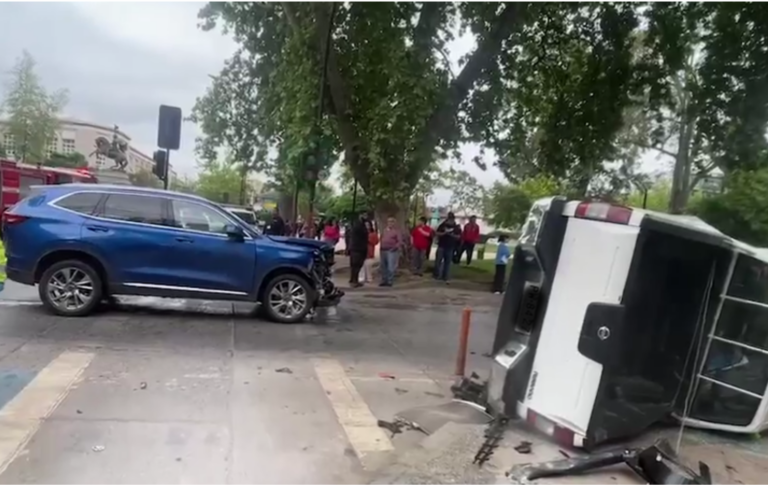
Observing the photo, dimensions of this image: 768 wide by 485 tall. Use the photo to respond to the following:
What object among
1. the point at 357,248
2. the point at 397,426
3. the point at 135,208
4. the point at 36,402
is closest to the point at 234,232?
the point at 135,208

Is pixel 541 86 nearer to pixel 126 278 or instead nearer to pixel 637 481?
pixel 126 278

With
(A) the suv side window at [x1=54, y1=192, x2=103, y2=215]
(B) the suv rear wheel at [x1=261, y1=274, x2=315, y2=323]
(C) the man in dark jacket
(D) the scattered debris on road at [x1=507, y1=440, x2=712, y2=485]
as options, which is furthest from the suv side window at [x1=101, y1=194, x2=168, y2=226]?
(D) the scattered debris on road at [x1=507, y1=440, x2=712, y2=485]

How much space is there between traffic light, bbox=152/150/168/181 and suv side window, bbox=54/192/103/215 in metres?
3.99

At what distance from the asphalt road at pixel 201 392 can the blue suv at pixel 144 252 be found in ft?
1.48

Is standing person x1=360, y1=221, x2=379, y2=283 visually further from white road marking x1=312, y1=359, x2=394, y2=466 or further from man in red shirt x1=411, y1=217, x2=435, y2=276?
white road marking x1=312, y1=359, x2=394, y2=466

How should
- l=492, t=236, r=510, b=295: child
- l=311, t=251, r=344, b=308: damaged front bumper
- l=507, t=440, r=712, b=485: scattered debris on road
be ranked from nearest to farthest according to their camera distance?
l=507, t=440, r=712, b=485: scattered debris on road
l=311, t=251, r=344, b=308: damaged front bumper
l=492, t=236, r=510, b=295: child

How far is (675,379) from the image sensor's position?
5508 mm

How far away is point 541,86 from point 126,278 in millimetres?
12979

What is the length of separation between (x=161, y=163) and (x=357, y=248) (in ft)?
15.2

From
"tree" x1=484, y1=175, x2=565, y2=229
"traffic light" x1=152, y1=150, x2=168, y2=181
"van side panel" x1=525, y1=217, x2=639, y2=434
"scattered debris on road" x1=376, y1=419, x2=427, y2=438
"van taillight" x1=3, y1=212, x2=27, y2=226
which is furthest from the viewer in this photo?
"tree" x1=484, y1=175, x2=565, y2=229

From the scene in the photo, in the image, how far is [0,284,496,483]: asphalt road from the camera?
4.76m

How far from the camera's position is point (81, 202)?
9914 millimetres

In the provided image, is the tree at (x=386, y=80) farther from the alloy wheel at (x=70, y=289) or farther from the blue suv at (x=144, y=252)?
the alloy wheel at (x=70, y=289)

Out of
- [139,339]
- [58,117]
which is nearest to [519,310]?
[139,339]
